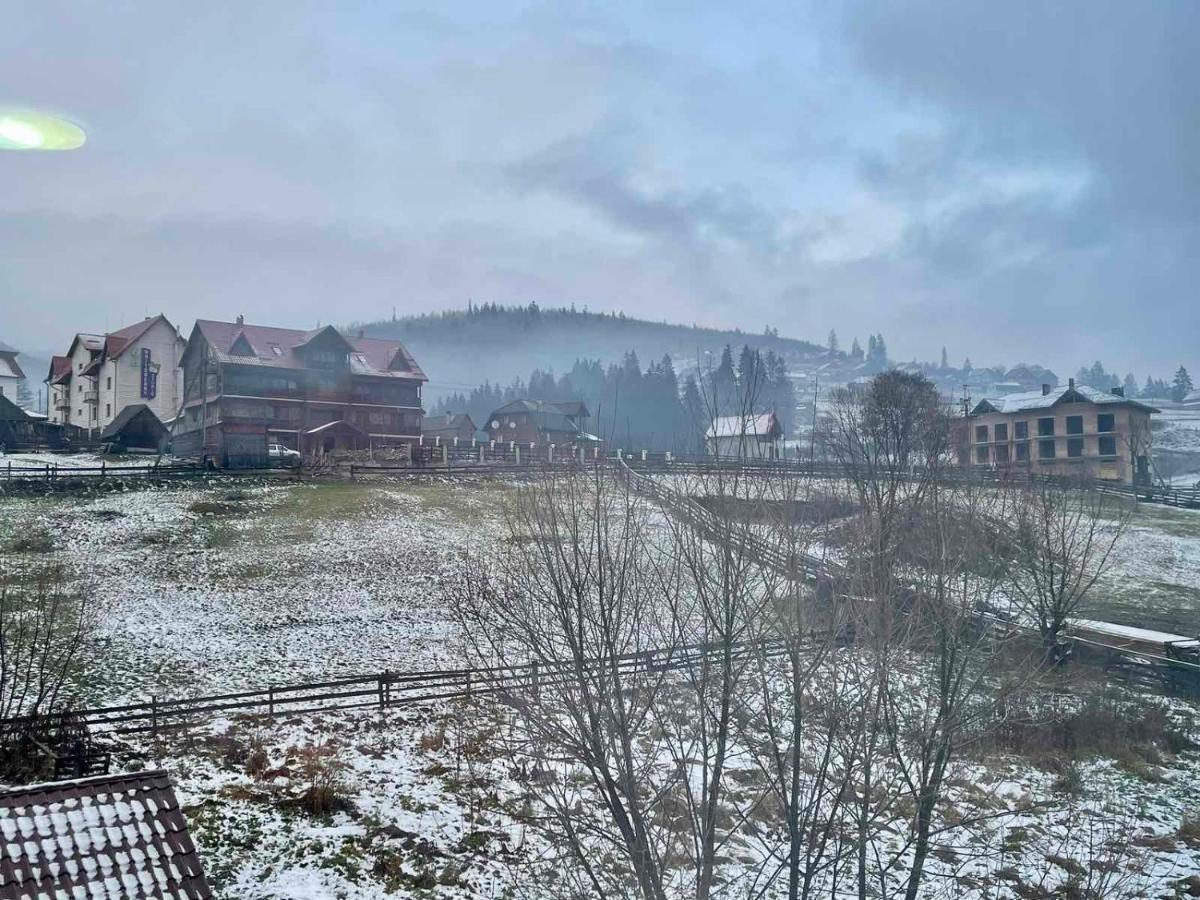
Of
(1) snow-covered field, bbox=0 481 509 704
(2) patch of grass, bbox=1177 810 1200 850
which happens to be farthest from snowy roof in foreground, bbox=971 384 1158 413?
(2) patch of grass, bbox=1177 810 1200 850

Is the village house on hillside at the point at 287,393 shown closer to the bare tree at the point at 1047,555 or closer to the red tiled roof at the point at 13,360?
the red tiled roof at the point at 13,360

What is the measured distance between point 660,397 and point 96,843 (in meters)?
98.6

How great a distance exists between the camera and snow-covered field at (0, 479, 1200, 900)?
12812mm

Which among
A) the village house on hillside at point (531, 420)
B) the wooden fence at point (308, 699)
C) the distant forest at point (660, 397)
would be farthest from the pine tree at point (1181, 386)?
the wooden fence at point (308, 699)

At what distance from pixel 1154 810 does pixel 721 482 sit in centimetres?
1426

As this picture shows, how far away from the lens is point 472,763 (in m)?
16.3

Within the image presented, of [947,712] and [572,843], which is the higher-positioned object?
[947,712]

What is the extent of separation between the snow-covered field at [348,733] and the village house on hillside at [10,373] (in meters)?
43.8

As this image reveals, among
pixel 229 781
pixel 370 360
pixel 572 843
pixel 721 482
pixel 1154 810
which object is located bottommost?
pixel 1154 810

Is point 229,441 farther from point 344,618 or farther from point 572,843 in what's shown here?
point 572,843

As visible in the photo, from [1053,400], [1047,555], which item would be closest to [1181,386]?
[1053,400]

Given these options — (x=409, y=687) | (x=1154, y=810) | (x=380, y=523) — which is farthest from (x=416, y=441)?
(x=1154, y=810)

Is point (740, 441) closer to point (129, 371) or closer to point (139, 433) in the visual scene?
point (139, 433)

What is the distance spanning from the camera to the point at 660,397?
4060 inches
